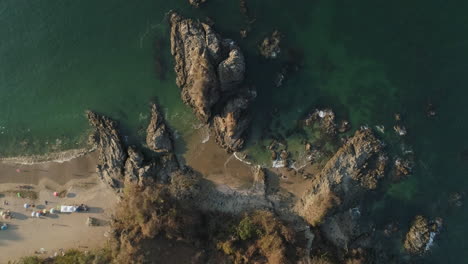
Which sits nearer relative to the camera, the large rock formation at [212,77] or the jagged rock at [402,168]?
the large rock formation at [212,77]

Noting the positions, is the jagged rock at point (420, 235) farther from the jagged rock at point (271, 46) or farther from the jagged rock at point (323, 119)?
the jagged rock at point (271, 46)

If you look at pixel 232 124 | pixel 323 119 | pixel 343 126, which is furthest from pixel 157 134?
pixel 343 126

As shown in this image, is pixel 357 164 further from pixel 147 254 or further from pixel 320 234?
pixel 147 254

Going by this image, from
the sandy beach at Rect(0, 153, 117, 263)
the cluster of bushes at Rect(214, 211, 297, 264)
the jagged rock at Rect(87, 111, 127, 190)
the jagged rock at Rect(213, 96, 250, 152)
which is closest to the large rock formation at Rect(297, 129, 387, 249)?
the cluster of bushes at Rect(214, 211, 297, 264)

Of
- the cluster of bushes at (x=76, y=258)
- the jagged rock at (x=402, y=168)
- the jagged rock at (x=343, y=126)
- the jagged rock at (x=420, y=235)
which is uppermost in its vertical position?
the jagged rock at (x=343, y=126)

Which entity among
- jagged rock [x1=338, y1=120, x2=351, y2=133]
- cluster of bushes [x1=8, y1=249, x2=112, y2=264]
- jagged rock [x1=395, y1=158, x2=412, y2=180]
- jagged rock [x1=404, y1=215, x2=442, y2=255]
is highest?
jagged rock [x1=338, y1=120, x2=351, y2=133]

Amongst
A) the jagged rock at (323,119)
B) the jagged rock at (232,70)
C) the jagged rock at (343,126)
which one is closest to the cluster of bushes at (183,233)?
the jagged rock at (323,119)

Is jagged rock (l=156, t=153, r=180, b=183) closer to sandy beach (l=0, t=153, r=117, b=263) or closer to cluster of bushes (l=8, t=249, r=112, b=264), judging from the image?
sandy beach (l=0, t=153, r=117, b=263)
